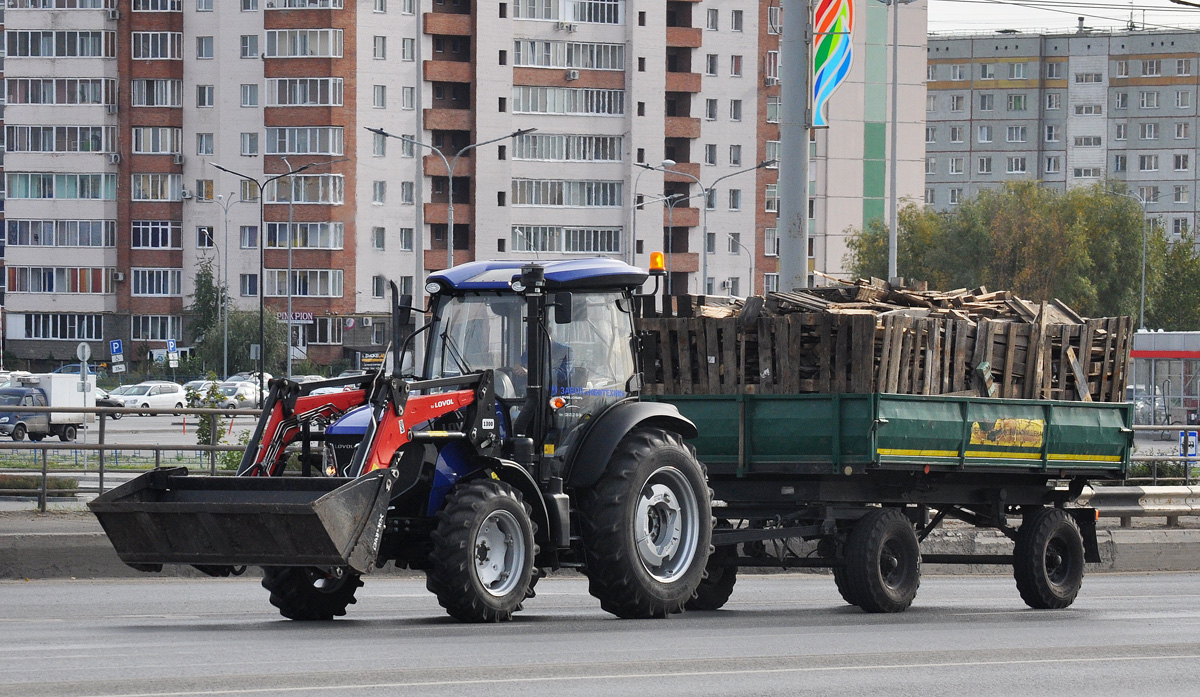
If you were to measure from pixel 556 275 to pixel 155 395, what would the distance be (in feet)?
210

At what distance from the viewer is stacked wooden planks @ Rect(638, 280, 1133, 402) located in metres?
13.3

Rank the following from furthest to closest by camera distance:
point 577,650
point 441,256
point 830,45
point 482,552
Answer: point 441,256
point 830,45
point 482,552
point 577,650

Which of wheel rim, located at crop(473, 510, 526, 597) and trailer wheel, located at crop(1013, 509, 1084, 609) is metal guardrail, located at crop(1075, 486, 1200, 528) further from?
wheel rim, located at crop(473, 510, 526, 597)

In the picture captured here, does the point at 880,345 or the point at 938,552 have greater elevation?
the point at 880,345

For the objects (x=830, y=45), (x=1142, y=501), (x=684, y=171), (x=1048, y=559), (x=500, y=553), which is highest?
(x=684, y=171)

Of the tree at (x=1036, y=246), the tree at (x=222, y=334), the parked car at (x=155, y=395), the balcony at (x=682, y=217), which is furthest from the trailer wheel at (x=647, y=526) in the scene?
the balcony at (x=682, y=217)

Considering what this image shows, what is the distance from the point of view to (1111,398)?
1536 cm

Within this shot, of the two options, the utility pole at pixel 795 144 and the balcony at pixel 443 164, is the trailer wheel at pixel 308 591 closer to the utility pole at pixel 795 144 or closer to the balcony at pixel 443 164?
the utility pole at pixel 795 144

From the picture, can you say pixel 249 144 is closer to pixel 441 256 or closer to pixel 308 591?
pixel 441 256

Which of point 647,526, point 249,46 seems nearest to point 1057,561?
point 647,526

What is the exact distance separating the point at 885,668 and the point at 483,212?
84.8 m

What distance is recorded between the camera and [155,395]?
240 feet

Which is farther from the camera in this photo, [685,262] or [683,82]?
[685,262]

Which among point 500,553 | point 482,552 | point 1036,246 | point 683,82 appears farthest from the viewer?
point 683,82
